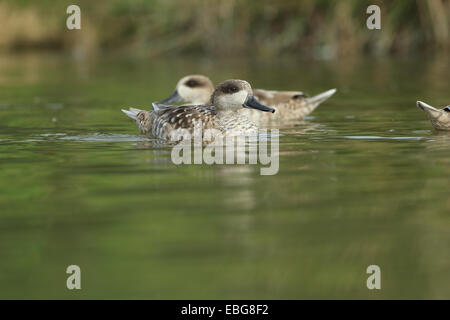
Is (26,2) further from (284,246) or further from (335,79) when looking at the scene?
(284,246)

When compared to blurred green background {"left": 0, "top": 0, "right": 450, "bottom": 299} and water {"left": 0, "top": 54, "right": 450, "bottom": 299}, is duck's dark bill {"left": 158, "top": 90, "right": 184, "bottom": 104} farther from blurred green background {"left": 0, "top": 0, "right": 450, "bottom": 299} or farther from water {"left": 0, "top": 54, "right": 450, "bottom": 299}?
Result: water {"left": 0, "top": 54, "right": 450, "bottom": 299}

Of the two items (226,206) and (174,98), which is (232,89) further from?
(226,206)

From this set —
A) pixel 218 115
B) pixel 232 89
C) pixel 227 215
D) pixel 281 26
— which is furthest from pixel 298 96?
pixel 281 26

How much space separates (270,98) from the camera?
12852mm

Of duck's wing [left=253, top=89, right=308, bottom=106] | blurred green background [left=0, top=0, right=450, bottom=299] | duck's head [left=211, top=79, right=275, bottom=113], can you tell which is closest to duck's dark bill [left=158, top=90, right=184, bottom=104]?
blurred green background [left=0, top=0, right=450, bottom=299]

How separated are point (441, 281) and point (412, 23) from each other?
76.1ft

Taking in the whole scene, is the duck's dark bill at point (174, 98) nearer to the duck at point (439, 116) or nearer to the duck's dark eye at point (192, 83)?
the duck's dark eye at point (192, 83)

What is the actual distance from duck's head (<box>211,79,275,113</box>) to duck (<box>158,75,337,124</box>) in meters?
2.23

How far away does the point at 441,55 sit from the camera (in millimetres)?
26359

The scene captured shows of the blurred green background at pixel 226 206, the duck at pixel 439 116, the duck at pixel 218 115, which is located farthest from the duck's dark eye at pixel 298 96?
the duck at pixel 439 116

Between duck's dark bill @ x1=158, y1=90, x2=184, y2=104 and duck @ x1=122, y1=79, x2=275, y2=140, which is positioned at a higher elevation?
duck's dark bill @ x1=158, y1=90, x2=184, y2=104

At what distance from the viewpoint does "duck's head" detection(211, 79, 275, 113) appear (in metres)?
10.3

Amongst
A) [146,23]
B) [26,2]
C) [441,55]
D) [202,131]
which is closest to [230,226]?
[202,131]

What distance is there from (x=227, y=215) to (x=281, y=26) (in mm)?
24585
